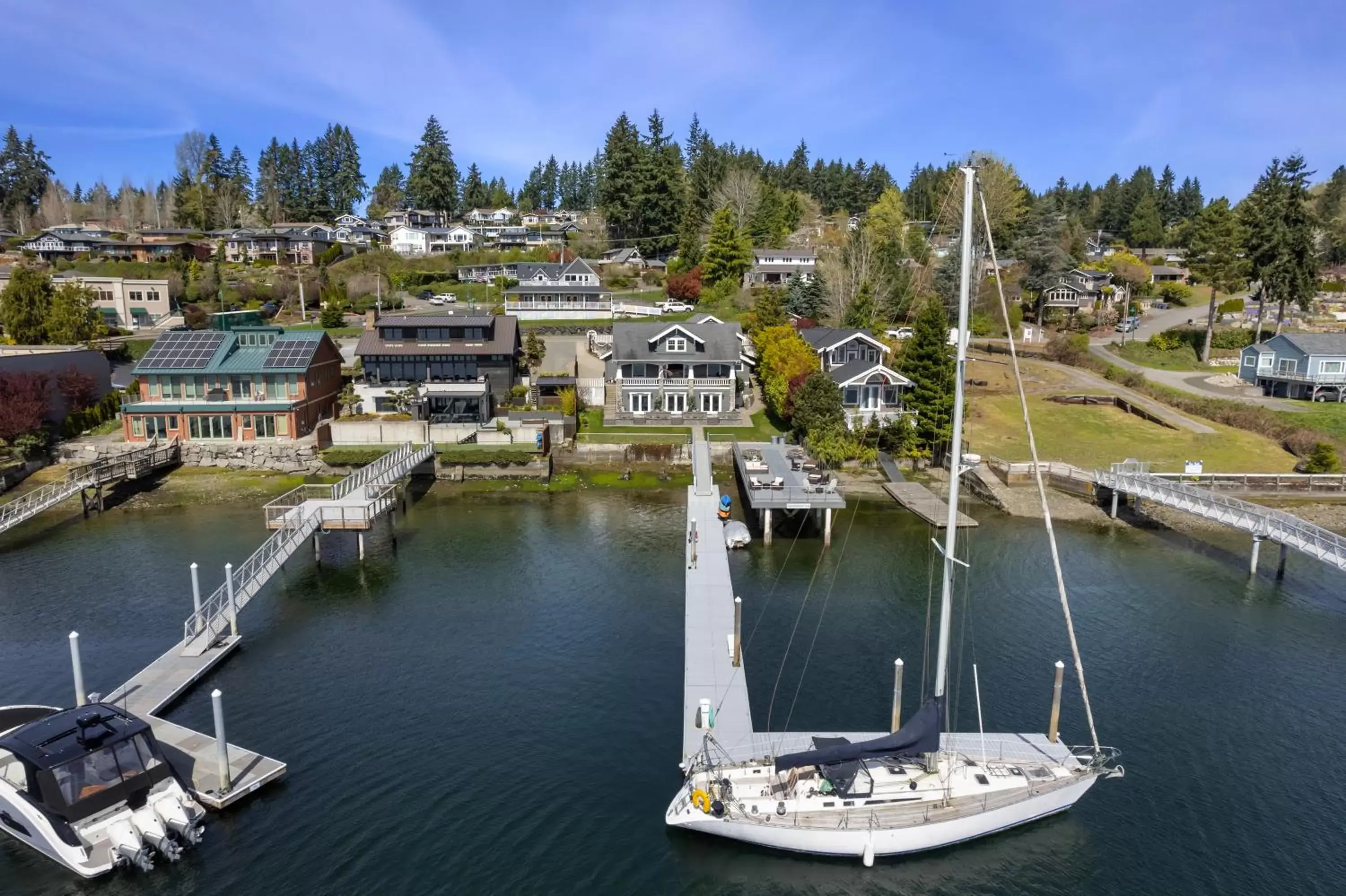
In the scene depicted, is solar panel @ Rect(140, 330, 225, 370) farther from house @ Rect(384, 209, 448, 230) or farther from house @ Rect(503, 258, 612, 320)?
house @ Rect(384, 209, 448, 230)

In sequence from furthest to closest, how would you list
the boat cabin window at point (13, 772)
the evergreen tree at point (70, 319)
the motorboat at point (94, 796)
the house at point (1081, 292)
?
the house at point (1081, 292) → the evergreen tree at point (70, 319) → the boat cabin window at point (13, 772) → the motorboat at point (94, 796)

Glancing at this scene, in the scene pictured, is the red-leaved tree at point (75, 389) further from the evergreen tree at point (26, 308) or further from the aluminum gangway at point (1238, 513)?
the aluminum gangway at point (1238, 513)

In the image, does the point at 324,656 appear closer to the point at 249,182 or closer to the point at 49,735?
the point at 49,735

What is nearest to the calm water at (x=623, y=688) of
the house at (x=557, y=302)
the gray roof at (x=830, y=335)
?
the gray roof at (x=830, y=335)

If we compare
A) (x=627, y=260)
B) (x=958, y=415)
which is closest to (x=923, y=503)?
(x=958, y=415)

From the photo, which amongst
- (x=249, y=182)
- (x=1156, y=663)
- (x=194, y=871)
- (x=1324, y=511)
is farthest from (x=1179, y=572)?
(x=249, y=182)
